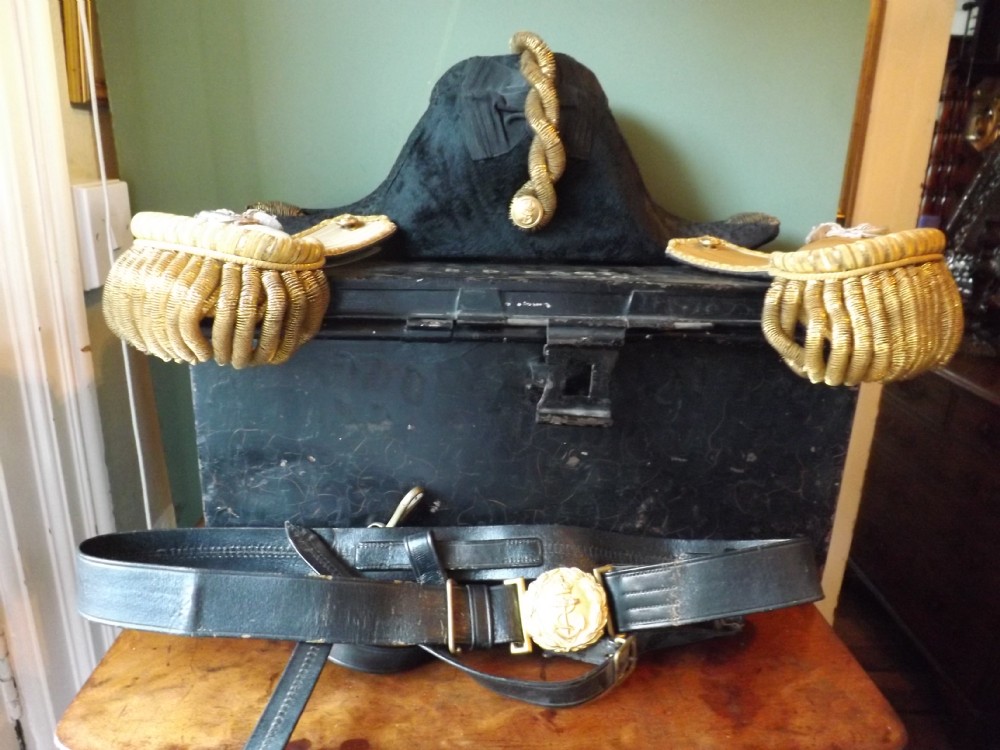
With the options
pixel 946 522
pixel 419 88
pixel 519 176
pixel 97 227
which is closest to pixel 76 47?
pixel 97 227

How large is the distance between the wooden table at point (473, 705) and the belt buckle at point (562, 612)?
31 mm

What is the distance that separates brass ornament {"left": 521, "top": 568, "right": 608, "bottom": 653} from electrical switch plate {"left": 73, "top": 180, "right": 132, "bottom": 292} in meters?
0.47

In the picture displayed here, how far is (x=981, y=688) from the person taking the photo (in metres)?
0.98

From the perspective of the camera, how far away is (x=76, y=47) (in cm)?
60

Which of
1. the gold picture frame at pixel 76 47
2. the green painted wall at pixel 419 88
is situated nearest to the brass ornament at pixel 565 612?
the green painted wall at pixel 419 88

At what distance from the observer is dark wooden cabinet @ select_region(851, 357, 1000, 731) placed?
38.7 inches

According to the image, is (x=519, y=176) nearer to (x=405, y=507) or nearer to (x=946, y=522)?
(x=405, y=507)

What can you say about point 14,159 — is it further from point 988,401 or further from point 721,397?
point 988,401

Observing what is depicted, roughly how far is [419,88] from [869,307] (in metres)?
0.45

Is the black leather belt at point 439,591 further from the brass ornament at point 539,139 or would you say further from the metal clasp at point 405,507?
the brass ornament at point 539,139

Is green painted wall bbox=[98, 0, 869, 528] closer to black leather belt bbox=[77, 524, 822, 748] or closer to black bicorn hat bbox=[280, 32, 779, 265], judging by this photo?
black bicorn hat bbox=[280, 32, 779, 265]

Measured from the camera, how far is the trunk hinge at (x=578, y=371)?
472 millimetres

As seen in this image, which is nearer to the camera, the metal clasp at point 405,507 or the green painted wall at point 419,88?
the metal clasp at point 405,507

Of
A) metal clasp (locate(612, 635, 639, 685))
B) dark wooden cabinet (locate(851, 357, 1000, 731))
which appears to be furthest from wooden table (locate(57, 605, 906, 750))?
dark wooden cabinet (locate(851, 357, 1000, 731))
